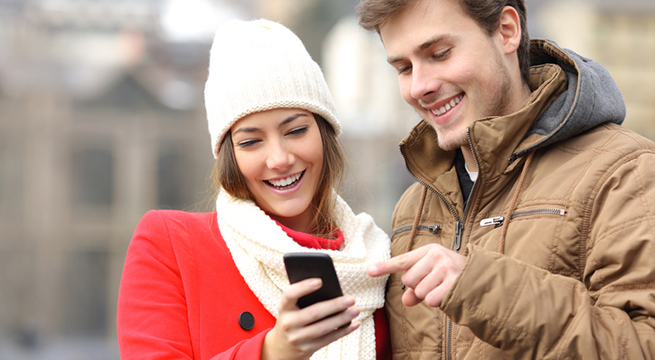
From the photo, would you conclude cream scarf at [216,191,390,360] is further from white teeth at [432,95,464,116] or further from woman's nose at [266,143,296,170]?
white teeth at [432,95,464,116]

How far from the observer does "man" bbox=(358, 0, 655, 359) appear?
1.97 metres

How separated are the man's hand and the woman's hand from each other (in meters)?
0.15

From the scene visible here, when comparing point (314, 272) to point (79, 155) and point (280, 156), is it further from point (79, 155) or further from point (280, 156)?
point (79, 155)

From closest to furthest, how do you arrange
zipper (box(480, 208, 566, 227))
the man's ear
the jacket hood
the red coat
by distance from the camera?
zipper (box(480, 208, 566, 227)), the jacket hood, the red coat, the man's ear

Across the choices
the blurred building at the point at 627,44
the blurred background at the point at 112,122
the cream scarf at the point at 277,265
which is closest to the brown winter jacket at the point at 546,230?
the cream scarf at the point at 277,265

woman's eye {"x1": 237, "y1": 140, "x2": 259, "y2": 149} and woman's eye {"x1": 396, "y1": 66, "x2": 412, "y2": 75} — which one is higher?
woman's eye {"x1": 396, "y1": 66, "x2": 412, "y2": 75}

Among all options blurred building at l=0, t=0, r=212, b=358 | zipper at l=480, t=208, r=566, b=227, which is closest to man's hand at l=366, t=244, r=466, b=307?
zipper at l=480, t=208, r=566, b=227

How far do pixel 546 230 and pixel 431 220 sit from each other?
65 cm

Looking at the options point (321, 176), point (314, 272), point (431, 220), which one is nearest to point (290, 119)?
point (321, 176)

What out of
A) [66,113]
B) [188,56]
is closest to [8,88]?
[66,113]

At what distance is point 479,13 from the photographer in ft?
8.85

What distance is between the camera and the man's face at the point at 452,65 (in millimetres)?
2682

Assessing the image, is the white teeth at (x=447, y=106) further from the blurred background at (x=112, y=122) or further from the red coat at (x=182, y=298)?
the blurred background at (x=112, y=122)

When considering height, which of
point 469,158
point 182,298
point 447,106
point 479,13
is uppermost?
point 479,13
